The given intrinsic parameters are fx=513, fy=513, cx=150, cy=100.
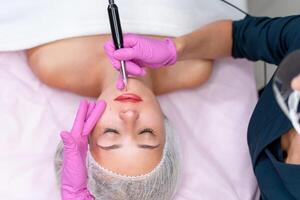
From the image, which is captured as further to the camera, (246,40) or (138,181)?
(246,40)

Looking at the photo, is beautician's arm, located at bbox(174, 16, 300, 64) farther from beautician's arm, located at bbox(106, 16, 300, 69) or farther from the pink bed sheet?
the pink bed sheet

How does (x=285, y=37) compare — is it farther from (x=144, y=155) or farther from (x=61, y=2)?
(x=61, y=2)

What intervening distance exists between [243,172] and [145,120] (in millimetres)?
402

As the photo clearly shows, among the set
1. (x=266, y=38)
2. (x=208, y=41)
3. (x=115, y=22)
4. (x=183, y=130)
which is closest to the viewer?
(x=115, y=22)

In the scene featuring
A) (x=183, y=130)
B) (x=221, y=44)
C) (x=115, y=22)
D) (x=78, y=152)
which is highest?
(x=115, y=22)

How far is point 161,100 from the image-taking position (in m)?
1.51

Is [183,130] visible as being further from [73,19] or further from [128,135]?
[73,19]

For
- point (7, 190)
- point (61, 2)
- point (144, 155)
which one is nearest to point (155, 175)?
point (144, 155)

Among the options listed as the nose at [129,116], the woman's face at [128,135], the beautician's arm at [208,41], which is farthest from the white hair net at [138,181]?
the beautician's arm at [208,41]

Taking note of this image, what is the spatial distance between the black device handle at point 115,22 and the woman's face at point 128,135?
Answer: 4.4 inches

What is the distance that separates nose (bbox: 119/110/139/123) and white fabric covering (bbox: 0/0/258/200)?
0.29 meters

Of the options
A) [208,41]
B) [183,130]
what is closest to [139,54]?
[208,41]

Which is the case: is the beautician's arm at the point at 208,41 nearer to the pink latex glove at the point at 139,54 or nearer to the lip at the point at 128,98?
the pink latex glove at the point at 139,54

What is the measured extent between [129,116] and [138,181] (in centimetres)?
15
